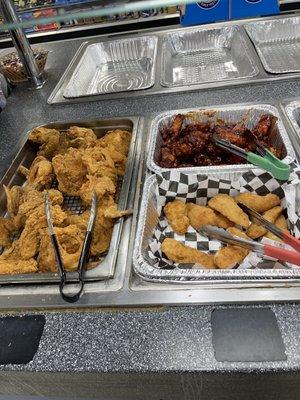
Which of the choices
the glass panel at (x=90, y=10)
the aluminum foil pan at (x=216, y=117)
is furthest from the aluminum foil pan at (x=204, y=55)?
the glass panel at (x=90, y=10)

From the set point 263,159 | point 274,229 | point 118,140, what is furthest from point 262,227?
point 118,140

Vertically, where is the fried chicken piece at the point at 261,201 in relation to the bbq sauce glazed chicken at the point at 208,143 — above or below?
below

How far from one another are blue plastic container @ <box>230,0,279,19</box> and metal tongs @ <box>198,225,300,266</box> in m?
2.29

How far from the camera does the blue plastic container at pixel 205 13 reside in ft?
8.77

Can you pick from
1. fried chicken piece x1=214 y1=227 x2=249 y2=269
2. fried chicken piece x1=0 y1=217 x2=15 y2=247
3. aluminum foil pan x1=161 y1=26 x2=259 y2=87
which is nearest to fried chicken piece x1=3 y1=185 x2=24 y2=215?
fried chicken piece x1=0 y1=217 x2=15 y2=247

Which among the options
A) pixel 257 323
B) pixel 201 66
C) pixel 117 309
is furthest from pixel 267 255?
pixel 201 66

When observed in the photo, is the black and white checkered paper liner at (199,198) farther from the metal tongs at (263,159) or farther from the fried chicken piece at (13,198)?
the fried chicken piece at (13,198)

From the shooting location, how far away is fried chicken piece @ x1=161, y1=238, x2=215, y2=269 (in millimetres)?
1202

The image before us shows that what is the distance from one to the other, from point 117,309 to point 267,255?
570 millimetres

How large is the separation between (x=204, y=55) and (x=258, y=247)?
2.12 m

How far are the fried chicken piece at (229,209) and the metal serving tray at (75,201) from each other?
0.40 metres

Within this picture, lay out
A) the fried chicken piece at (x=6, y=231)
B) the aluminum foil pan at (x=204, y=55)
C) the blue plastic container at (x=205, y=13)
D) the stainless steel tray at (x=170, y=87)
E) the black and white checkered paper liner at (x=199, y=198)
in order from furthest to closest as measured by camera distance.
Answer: the blue plastic container at (x=205, y=13)
the aluminum foil pan at (x=204, y=55)
the stainless steel tray at (x=170, y=87)
the fried chicken piece at (x=6, y=231)
the black and white checkered paper liner at (x=199, y=198)

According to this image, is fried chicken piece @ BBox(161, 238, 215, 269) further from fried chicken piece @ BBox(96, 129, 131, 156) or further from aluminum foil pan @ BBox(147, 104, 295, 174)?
fried chicken piece @ BBox(96, 129, 131, 156)

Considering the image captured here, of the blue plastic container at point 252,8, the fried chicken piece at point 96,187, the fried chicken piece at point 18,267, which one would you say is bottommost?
the fried chicken piece at point 18,267
